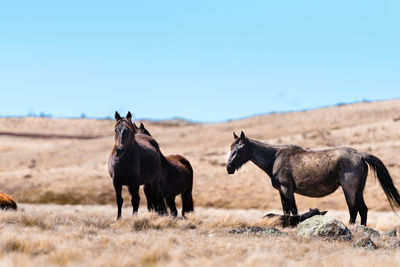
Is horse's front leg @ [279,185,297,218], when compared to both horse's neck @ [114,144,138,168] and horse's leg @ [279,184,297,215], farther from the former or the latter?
horse's neck @ [114,144,138,168]

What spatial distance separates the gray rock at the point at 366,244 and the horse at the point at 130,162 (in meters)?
5.13

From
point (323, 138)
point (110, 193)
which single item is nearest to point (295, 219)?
point (110, 193)

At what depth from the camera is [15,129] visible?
371 feet

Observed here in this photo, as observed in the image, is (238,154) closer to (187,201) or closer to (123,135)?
(187,201)

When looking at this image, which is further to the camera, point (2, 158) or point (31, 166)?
point (2, 158)

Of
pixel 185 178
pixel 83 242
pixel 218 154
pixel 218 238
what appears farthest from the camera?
pixel 218 154

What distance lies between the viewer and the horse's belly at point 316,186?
1400cm

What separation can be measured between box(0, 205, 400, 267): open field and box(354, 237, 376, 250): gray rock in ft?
0.56

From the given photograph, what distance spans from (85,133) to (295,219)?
102791 mm

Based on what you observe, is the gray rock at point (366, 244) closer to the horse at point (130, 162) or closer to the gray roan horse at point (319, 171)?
the gray roan horse at point (319, 171)

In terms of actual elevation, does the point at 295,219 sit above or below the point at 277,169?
below

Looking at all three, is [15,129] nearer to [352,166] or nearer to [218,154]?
[218,154]

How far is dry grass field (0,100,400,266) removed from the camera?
894cm

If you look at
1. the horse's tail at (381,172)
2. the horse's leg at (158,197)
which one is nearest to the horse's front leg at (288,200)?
the horse's tail at (381,172)
